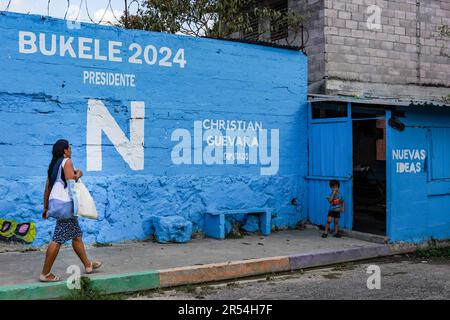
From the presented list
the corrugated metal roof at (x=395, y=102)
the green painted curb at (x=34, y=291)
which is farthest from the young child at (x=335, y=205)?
the green painted curb at (x=34, y=291)

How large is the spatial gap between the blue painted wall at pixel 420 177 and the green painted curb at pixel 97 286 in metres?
4.49

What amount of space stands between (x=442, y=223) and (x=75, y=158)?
648cm

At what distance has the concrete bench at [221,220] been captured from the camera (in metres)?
8.87

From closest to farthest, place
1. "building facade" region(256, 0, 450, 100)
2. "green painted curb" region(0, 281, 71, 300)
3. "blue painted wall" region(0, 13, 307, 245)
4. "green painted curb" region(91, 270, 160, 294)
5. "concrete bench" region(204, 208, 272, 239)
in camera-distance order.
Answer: "green painted curb" region(0, 281, 71, 300), "green painted curb" region(91, 270, 160, 294), "blue painted wall" region(0, 13, 307, 245), "concrete bench" region(204, 208, 272, 239), "building facade" region(256, 0, 450, 100)

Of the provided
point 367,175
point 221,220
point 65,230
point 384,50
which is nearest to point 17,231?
point 65,230

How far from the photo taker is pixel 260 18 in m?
13.3

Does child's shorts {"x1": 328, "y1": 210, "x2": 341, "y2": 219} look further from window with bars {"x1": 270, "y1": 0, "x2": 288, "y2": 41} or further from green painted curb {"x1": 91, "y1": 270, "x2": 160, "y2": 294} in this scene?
window with bars {"x1": 270, "y1": 0, "x2": 288, "y2": 41}

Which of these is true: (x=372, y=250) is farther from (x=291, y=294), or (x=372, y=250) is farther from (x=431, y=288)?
(x=291, y=294)

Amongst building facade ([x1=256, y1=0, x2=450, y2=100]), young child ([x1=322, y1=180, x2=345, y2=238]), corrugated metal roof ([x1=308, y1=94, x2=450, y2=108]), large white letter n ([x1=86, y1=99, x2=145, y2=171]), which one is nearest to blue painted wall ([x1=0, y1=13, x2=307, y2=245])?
large white letter n ([x1=86, y1=99, x2=145, y2=171])

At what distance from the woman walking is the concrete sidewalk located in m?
0.30

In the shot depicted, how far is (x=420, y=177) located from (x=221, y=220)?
11.8 ft

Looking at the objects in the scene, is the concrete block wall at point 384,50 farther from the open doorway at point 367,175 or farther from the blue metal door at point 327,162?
the blue metal door at point 327,162

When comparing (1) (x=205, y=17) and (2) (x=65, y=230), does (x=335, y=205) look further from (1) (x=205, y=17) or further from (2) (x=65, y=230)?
(1) (x=205, y=17)

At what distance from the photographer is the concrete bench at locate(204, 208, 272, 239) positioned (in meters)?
8.87
